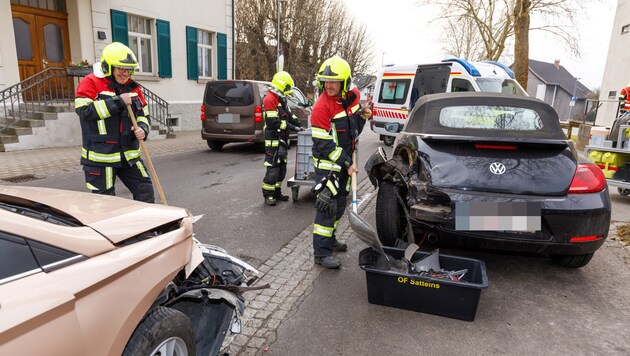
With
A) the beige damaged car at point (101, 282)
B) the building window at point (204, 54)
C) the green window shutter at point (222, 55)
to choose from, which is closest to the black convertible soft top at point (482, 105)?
the beige damaged car at point (101, 282)

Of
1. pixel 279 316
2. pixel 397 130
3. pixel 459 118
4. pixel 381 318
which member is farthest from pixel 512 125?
pixel 279 316

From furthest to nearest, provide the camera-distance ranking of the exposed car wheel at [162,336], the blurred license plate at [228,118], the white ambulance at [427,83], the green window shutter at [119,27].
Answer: the green window shutter at [119,27], the white ambulance at [427,83], the blurred license plate at [228,118], the exposed car wheel at [162,336]

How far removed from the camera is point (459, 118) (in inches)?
152

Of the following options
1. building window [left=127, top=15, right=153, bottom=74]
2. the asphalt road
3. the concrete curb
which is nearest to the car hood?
the concrete curb

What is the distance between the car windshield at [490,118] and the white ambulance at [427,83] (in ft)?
23.9

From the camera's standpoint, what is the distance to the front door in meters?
10.3

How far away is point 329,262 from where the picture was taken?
3.84 metres

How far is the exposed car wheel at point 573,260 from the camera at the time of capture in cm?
368

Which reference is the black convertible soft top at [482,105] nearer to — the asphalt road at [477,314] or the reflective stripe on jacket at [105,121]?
the asphalt road at [477,314]

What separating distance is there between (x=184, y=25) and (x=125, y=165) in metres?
12.2

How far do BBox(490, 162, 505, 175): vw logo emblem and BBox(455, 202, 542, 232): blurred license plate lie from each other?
0.26 m

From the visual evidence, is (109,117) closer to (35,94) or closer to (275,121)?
(275,121)

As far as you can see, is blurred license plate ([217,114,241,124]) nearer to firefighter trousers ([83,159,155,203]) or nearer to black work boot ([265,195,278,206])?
black work boot ([265,195,278,206])

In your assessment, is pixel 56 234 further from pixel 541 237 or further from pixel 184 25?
pixel 184 25
